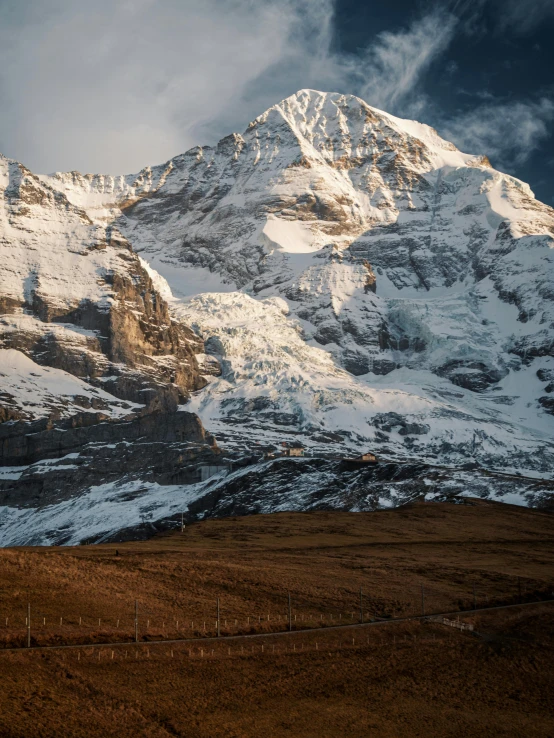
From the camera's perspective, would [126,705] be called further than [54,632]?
No

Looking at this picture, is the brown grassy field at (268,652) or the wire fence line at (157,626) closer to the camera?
the brown grassy field at (268,652)

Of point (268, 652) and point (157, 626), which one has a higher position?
point (157, 626)

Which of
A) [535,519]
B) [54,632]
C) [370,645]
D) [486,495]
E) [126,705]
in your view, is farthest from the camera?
[486,495]

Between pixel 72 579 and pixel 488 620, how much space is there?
35242 millimetres

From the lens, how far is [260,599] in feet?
277

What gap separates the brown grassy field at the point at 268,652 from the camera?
57594 millimetres

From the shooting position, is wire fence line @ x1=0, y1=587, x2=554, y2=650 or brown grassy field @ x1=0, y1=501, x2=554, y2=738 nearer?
brown grassy field @ x1=0, y1=501, x2=554, y2=738

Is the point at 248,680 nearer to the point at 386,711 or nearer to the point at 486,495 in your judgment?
the point at 386,711

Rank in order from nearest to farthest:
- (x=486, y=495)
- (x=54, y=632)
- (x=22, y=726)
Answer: (x=22, y=726) < (x=54, y=632) < (x=486, y=495)

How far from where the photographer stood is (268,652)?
69.4 m

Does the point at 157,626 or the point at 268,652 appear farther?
the point at 157,626

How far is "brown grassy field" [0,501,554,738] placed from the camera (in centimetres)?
5759

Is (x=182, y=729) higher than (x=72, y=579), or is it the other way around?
(x=72, y=579)

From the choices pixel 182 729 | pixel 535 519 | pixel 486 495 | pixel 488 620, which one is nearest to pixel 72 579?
pixel 182 729
